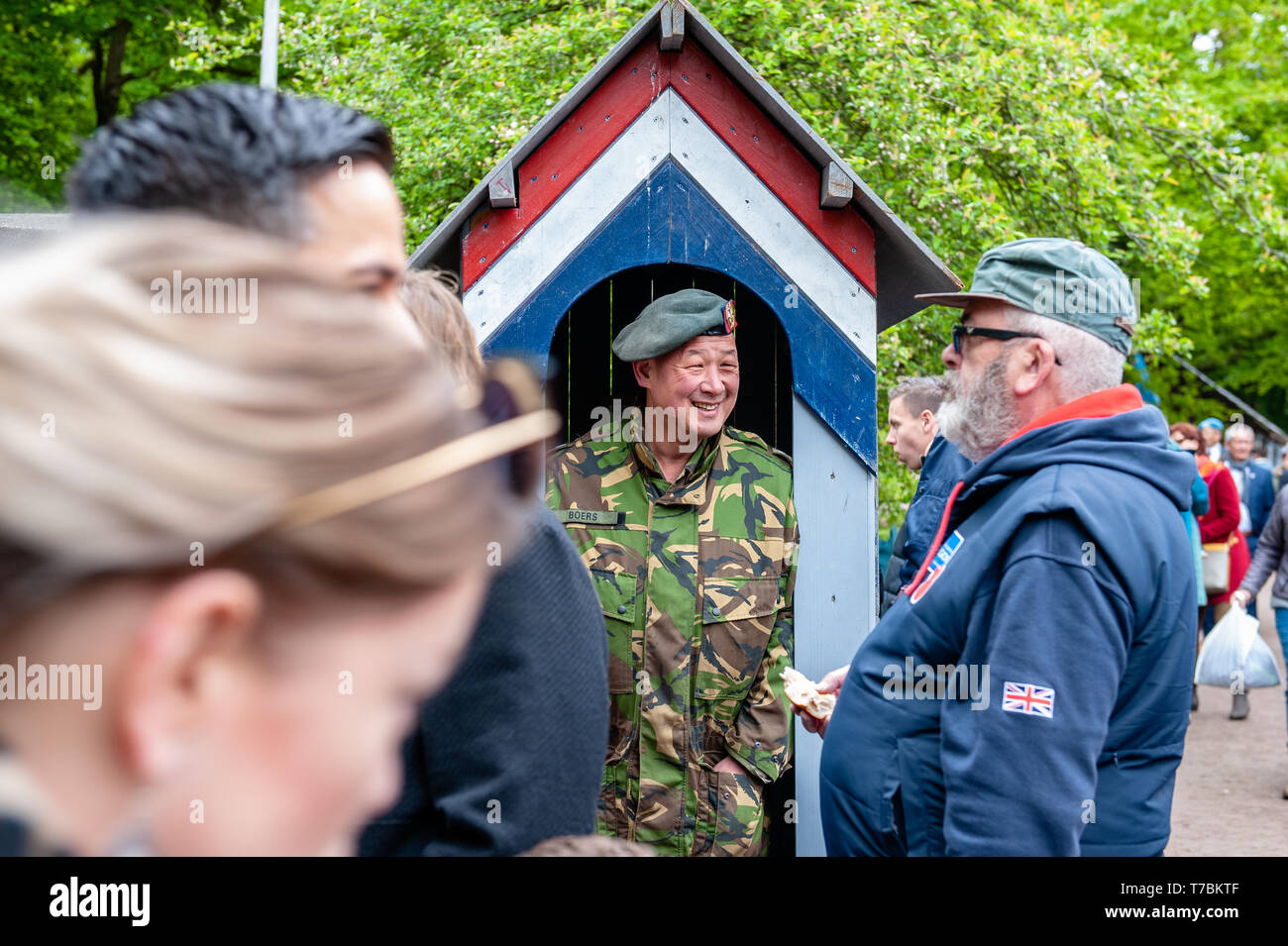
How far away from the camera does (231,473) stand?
0.55 m

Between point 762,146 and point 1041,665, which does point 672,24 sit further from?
point 1041,665

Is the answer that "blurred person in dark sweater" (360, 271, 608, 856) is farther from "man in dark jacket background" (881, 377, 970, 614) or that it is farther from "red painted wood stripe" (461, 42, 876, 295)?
"man in dark jacket background" (881, 377, 970, 614)

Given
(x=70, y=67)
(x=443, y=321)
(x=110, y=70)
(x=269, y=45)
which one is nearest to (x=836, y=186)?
(x=443, y=321)

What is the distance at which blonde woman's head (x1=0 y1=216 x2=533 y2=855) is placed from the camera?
53 centimetres

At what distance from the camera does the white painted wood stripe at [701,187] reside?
3.39 meters

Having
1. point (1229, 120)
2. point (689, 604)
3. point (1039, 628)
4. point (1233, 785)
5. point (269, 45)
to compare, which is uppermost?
point (1229, 120)

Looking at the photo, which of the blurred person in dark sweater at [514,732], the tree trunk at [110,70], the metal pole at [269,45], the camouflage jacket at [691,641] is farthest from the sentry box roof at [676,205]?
the tree trunk at [110,70]

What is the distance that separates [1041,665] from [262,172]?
1656 millimetres

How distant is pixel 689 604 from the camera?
136 inches

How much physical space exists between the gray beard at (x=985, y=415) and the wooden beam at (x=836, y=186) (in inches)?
34.4

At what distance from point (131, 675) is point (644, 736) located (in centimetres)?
300

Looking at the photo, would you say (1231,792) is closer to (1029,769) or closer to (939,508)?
(939,508)
